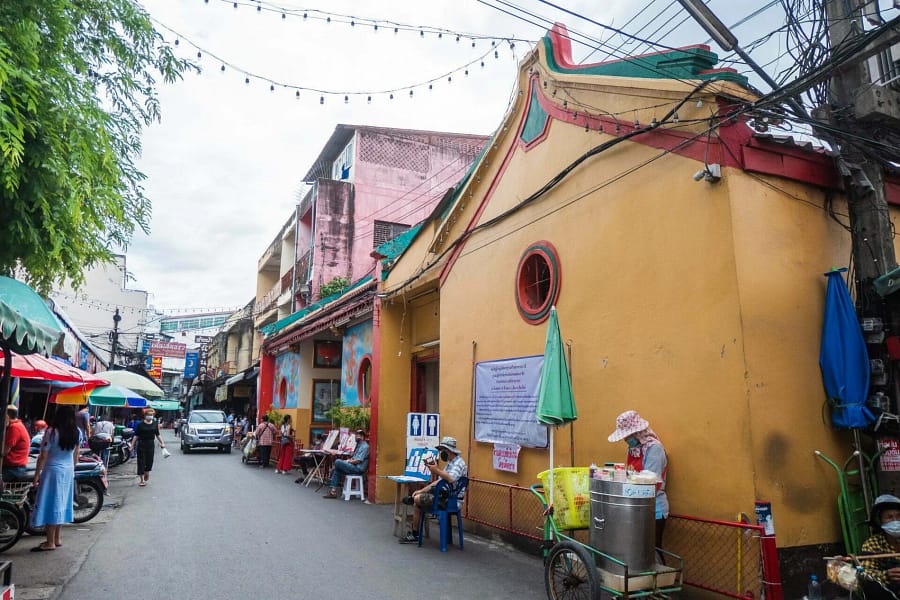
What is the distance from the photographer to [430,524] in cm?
967

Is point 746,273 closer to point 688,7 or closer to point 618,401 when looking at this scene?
point 618,401

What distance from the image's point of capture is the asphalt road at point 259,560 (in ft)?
19.9

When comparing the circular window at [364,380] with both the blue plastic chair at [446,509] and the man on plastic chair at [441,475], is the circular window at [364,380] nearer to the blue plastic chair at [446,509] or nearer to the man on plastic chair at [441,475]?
the man on plastic chair at [441,475]

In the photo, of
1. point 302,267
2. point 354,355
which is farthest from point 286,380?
point 354,355

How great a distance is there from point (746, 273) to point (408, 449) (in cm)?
602

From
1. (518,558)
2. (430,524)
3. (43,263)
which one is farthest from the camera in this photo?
(430,524)

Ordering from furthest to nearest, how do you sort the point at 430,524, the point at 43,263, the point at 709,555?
the point at 430,524 → the point at 43,263 → the point at 709,555

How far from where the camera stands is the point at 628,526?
488cm

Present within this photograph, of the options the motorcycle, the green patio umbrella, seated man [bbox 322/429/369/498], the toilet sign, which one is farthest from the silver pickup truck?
the green patio umbrella

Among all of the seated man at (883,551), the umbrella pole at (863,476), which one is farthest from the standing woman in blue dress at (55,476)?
the umbrella pole at (863,476)

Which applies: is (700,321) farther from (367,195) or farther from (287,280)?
(287,280)

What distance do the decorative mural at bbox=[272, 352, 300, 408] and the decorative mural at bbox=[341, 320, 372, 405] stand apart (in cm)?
480

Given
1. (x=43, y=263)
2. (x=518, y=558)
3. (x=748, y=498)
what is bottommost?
(x=518, y=558)

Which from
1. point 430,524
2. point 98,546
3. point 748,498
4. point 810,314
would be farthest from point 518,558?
point 98,546
